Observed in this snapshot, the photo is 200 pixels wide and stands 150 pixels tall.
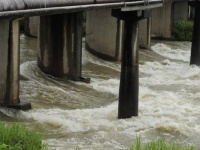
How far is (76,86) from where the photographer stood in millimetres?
19375

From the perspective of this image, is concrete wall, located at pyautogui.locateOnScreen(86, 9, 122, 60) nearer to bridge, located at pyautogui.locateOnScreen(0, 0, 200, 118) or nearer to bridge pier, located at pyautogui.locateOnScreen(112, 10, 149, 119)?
bridge, located at pyautogui.locateOnScreen(0, 0, 200, 118)

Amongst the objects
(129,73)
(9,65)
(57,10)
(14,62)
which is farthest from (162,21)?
(57,10)

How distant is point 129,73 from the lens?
14789 millimetres

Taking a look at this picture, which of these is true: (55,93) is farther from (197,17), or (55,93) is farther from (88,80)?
(197,17)

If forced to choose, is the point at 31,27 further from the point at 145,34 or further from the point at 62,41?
the point at 62,41

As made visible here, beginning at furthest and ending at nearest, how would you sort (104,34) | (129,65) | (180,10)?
(180,10), (104,34), (129,65)

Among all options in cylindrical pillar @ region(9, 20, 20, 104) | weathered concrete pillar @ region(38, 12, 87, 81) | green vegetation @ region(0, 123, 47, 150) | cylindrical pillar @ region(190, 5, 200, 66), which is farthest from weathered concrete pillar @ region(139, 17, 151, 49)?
green vegetation @ region(0, 123, 47, 150)

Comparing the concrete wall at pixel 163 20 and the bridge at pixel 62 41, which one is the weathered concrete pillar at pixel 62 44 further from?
the concrete wall at pixel 163 20

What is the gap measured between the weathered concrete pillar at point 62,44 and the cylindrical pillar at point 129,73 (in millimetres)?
5519

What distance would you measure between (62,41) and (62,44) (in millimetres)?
120

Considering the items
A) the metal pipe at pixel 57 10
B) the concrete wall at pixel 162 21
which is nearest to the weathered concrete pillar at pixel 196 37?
the concrete wall at pixel 162 21

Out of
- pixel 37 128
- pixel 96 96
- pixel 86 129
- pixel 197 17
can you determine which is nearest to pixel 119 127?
pixel 86 129

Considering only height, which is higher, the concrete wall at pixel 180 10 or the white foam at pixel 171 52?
the concrete wall at pixel 180 10

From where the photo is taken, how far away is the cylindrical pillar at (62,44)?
20078 mm
